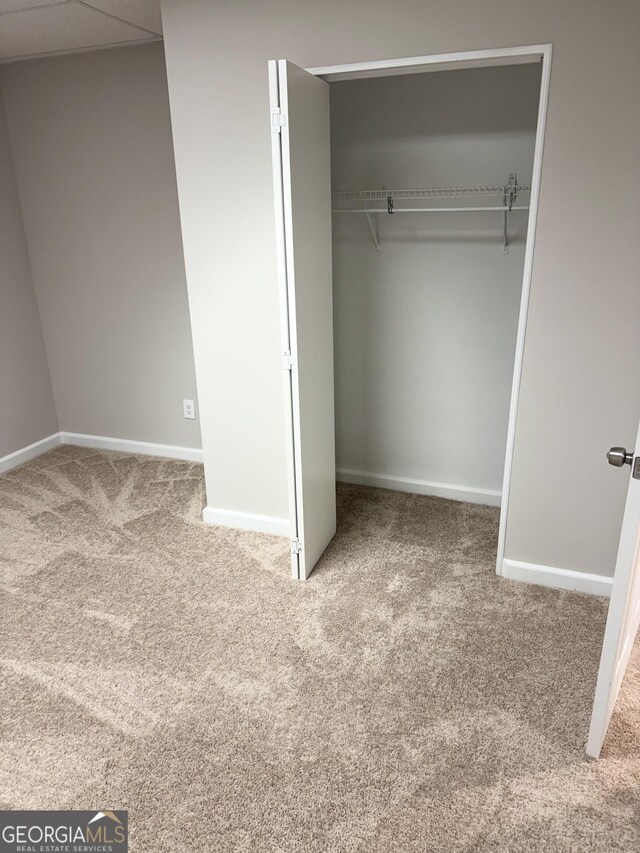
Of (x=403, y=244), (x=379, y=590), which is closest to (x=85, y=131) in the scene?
(x=403, y=244)

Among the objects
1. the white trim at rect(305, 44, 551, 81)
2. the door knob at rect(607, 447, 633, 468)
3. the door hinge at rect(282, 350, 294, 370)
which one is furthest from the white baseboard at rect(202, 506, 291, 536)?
the white trim at rect(305, 44, 551, 81)

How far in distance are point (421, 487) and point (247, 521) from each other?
97cm

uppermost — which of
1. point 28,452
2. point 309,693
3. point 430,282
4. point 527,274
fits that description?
point 527,274

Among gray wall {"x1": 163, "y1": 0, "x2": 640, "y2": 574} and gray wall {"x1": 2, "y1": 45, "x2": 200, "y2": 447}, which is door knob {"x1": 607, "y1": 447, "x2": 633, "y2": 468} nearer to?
gray wall {"x1": 163, "y1": 0, "x2": 640, "y2": 574}

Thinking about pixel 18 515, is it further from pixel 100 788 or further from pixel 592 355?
pixel 592 355

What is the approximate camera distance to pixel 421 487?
3.41 m

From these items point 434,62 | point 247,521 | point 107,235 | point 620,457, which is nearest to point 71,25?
point 107,235

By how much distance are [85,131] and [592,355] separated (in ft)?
9.38

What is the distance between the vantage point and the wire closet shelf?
9.04 ft

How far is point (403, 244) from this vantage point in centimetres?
308

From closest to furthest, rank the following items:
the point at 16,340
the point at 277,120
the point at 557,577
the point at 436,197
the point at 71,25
→ the point at 277,120 < the point at 557,577 < the point at 71,25 < the point at 436,197 < the point at 16,340

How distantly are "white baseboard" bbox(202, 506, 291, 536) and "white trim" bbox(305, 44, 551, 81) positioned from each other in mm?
1884

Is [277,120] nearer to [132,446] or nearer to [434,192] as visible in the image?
[434,192]

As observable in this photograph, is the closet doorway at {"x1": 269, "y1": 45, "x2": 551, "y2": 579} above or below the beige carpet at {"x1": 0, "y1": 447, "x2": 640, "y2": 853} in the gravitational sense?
above
